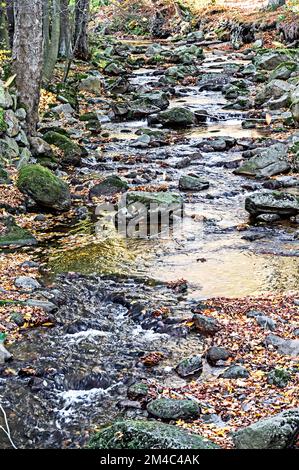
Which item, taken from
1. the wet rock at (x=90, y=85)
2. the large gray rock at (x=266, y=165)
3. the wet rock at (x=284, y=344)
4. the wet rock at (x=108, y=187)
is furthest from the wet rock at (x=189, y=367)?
the wet rock at (x=90, y=85)

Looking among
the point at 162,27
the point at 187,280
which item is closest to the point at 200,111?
the point at 187,280

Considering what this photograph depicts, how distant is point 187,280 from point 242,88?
17.1m

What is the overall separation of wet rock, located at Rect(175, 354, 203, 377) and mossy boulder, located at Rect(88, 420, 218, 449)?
5.17 feet

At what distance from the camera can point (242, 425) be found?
5113mm

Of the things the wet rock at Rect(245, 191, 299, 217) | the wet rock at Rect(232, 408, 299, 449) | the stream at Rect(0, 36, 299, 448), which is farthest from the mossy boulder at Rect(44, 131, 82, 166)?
the wet rock at Rect(232, 408, 299, 449)

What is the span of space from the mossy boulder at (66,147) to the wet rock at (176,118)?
4598 millimetres

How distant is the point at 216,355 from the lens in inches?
248

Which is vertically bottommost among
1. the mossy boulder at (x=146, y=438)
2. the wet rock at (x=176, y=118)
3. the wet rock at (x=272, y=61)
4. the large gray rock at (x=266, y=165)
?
the mossy boulder at (x=146, y=438)

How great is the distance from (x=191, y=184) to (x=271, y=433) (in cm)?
863

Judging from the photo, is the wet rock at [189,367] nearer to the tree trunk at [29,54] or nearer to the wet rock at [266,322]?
the wet rock at [266,322]

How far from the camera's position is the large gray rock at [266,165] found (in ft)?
44.0

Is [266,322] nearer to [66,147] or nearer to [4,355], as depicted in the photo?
[4,355]

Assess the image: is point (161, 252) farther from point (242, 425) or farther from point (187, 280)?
A: point (242, 425)

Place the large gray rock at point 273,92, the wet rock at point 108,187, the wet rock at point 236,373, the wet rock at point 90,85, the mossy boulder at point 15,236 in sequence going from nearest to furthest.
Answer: the wet rock at point 236,373, the mossy boulder at point 15,236, the wet rock at point 108,187, the large gray rock at point 273,92, the wet rock at point 90,85
